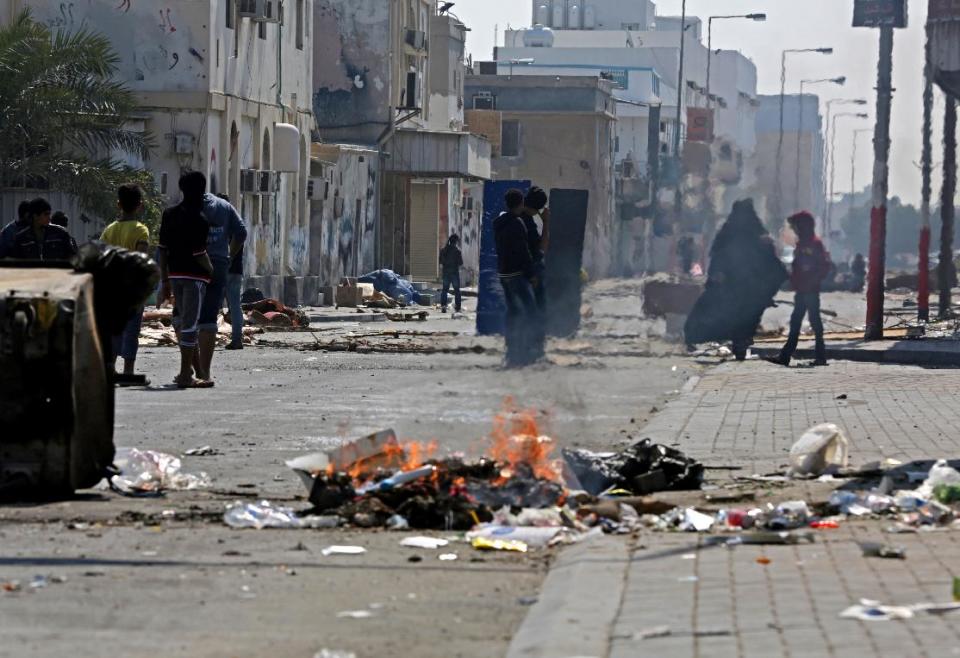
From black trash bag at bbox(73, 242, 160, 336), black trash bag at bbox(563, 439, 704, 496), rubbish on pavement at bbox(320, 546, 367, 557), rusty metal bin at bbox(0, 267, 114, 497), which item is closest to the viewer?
rubbish on pavement at bbox(320, 546, 367, 557)

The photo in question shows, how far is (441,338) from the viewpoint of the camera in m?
24.7

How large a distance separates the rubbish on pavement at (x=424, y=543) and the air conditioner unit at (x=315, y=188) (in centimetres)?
3853

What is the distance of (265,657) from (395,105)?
5145 cm

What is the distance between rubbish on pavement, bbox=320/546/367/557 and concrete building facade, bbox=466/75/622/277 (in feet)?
243

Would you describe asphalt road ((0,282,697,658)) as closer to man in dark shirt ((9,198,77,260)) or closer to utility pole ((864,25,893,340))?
man in dark shirt ((9,198,77,260))

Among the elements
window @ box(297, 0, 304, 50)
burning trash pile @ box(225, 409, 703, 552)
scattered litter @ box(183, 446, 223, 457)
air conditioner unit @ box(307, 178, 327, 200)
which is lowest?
scattered litter @ box(183, 446, 223, 457)

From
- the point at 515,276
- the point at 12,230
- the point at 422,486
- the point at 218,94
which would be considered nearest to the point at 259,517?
the point at 422,486

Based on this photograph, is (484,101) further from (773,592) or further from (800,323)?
(773,592)

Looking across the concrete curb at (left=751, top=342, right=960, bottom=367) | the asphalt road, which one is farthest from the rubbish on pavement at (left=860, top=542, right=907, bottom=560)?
the concrete curb at (left=751, top=342, right=960, bottom=367)

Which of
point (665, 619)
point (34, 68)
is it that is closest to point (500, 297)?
point (34, 68)

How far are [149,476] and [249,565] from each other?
8.05ft

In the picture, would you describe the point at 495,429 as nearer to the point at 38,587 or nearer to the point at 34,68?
the point at 38,587

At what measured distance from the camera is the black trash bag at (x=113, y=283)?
933 centimetres

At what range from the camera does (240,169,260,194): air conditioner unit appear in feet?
126
